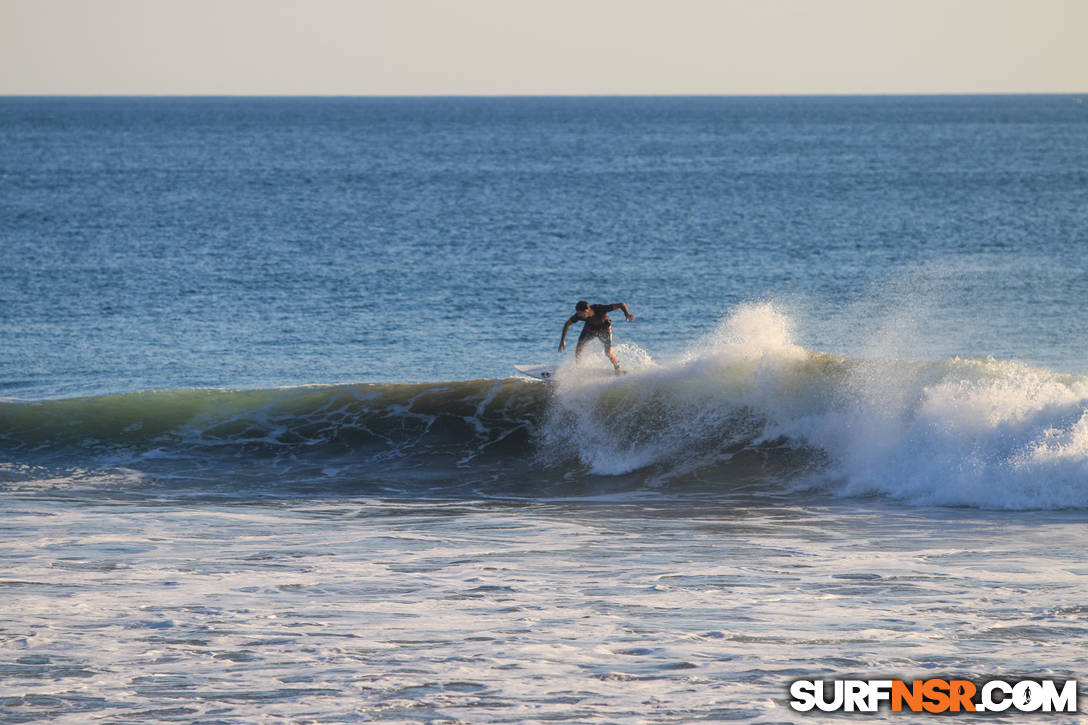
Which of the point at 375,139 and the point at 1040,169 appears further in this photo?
the point at 375,139

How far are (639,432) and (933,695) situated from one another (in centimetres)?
1094

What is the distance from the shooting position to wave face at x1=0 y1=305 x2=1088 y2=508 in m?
17.3

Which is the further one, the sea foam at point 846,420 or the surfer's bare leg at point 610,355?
the surfer's bare leg at point 610,355

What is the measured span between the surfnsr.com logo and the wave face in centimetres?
719

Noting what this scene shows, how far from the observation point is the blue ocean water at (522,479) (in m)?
9.68

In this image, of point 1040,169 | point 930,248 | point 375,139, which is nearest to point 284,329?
point 930,248

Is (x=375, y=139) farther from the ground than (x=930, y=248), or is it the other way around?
(x=375, y=139)

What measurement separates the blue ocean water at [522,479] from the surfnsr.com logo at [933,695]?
0.83 feet

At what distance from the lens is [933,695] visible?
353 inches

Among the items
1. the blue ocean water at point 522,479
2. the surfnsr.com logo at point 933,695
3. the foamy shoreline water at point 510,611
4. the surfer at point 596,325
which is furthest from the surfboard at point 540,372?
the surfnsr.com logo at point 933,695

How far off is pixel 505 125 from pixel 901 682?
193 m

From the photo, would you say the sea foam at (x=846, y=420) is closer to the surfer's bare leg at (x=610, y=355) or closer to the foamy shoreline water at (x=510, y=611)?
the surfer's bare leg at (x=610, y=355)

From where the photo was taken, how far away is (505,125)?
197000 mm

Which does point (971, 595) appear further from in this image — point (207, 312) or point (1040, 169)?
point (1040, 169)
